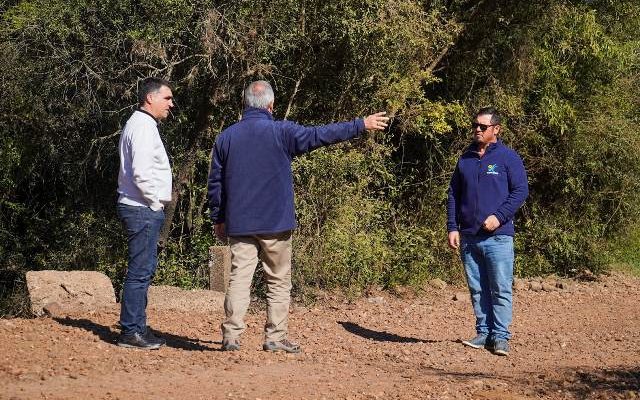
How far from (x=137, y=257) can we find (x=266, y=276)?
969 mm

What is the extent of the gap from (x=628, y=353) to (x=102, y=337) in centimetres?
453

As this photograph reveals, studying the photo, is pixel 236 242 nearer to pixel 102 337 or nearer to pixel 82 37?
pixel 102 337

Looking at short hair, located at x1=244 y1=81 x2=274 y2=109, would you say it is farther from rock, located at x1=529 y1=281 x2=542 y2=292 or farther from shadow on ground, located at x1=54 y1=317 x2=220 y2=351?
rock, located at x1=529 y1=281 x2=542 y2=292

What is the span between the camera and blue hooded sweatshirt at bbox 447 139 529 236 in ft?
25.1

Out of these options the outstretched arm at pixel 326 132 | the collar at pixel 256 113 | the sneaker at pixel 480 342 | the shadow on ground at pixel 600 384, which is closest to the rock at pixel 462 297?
the sneaker at pixel 480 342

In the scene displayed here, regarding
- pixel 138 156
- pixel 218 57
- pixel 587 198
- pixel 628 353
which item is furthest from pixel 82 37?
pixel 587 198

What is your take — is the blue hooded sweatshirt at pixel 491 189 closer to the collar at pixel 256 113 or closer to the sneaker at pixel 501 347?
the sneaker at pixel 501 347

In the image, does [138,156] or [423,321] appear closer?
[138,156]

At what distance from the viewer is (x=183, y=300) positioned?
9.19 meters

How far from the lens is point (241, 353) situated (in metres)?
7.01

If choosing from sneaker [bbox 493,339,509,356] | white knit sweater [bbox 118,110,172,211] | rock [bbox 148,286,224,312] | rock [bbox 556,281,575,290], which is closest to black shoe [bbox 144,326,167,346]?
white knit sweater [bbox 118,110,172,211]

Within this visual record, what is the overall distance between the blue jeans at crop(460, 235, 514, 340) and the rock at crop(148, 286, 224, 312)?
2702 mm

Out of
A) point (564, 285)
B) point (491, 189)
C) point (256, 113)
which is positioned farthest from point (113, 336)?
point (564, 285)

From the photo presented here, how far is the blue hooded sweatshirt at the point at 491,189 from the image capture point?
766 centimetres
